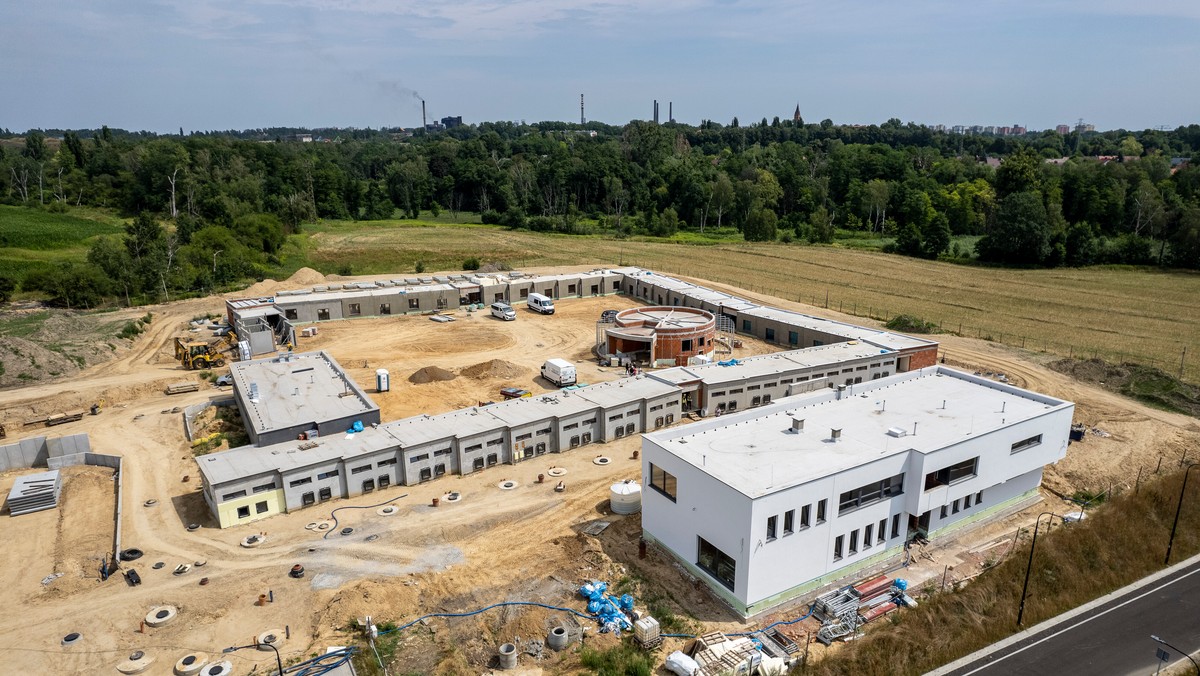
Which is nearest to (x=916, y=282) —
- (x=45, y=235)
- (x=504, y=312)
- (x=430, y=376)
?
(x=504, y=312)

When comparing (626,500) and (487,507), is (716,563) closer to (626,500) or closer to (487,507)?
(626,500)

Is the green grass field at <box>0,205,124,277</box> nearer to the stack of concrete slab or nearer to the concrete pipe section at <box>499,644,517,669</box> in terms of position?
the stack of concrete slab

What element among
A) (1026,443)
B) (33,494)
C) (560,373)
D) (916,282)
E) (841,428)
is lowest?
(33,494)

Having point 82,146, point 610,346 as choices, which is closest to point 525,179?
point 82,146

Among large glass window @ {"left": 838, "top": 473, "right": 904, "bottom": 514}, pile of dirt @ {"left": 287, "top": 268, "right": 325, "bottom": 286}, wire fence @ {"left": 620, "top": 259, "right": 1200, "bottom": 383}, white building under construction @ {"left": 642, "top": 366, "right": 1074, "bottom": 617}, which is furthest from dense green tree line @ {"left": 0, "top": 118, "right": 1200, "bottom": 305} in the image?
large glass window @ {"left": 838, "top": 473, "right": 904, "bottom": 514}

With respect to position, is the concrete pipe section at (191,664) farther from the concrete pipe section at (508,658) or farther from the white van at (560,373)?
the white van at (560,373)

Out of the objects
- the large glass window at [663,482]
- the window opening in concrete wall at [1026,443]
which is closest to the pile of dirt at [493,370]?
the large glass window at [663,482]
